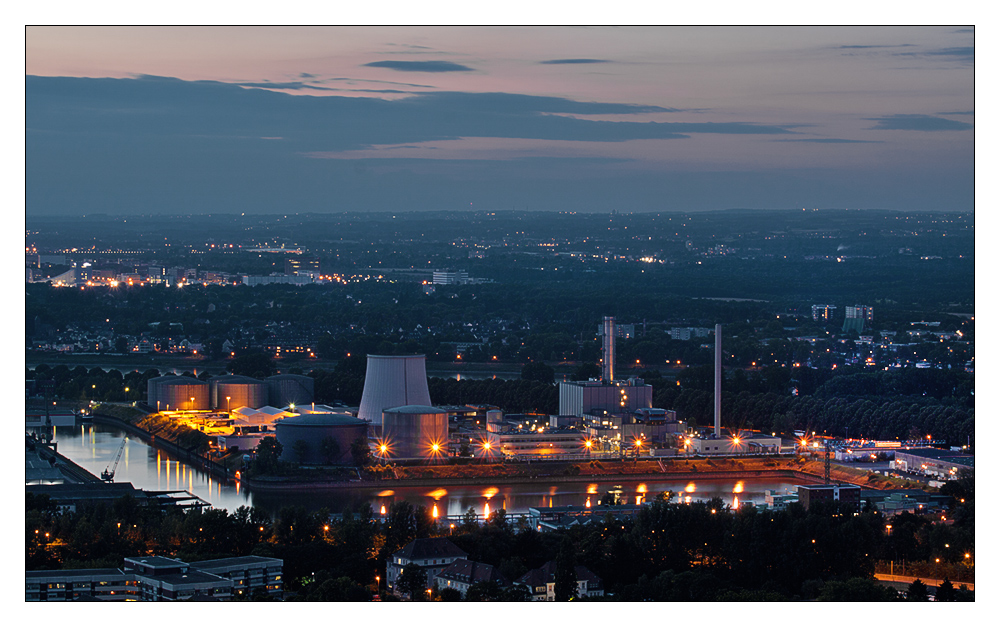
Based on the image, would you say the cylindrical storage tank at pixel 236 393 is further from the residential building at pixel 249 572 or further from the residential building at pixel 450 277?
the residential building at pixel 450 277

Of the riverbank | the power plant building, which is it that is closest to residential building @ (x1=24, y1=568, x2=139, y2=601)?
the riverbank

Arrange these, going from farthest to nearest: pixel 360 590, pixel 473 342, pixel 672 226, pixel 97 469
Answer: pixel 672 226 → pixel 473 342 → pixel 97 469 → pixel 360 590

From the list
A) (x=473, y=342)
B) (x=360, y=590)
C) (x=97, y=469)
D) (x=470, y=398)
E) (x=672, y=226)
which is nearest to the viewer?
(x=360, y=590)

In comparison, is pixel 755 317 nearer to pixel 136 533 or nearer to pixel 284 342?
pixel 284 342

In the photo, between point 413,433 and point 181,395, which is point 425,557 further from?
point 181,395

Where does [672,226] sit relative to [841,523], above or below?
above

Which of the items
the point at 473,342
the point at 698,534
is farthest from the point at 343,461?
the point at 473,342

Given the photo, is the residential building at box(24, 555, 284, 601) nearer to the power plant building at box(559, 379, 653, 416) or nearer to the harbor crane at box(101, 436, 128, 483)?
the harbor crane at box(101, 436, 128, 483)
